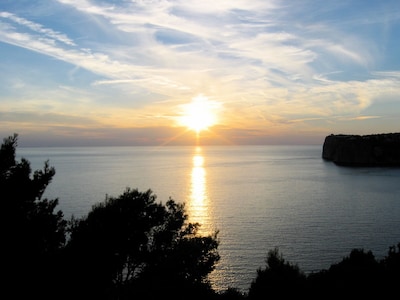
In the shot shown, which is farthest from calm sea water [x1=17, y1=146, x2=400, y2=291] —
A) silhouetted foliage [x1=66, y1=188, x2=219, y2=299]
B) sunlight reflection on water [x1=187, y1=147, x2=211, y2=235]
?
silhouetted foliage [x1=66, y1=188, x2=219, y2=299]

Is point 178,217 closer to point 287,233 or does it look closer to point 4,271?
point 4,271

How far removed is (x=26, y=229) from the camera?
18594 mm

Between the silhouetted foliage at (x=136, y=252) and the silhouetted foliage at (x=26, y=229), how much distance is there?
52.3 inches

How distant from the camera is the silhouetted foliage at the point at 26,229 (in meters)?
16.8

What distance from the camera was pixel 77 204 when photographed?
8475 cm

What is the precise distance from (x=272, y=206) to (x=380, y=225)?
27.3 metres

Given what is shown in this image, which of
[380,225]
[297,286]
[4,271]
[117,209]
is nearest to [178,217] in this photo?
[117,209]

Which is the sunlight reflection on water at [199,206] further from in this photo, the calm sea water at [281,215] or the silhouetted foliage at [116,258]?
the silhouetted foliage at [116,258]

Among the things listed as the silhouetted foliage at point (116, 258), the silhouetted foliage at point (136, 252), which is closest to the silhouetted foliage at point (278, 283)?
the silhouetted foliage at point (116, 258)

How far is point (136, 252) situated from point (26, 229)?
27.2 feet

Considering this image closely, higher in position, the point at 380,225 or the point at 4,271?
the point at 4,271

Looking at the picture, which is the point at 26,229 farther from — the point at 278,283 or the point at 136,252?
the point at 278,283

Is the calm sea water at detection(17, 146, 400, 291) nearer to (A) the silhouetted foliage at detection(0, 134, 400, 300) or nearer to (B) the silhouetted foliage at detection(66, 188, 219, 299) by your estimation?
(A) the silhouetted foliage at detection(0, 134, 400, 300)

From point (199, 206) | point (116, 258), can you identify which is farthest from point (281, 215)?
point (116, 258)
